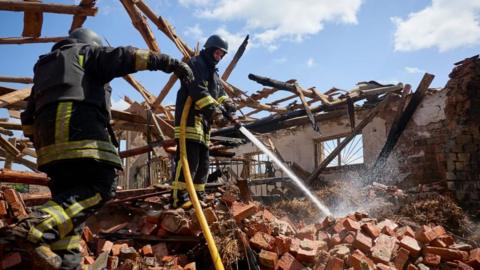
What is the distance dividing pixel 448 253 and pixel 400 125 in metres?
6.38

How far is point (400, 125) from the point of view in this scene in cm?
939

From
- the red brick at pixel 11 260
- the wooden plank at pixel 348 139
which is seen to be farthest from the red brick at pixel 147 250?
the wooden plank at pixel 348 139

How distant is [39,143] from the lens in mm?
2471

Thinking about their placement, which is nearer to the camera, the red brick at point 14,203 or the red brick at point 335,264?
the red brick at point 335,264

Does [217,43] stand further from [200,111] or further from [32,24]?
[32,24]

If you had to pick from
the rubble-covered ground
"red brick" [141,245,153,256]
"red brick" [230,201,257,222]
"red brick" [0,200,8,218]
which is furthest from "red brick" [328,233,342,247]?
"red brick" [0,200,8,218]

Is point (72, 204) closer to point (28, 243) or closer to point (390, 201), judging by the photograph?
point (28, 243)

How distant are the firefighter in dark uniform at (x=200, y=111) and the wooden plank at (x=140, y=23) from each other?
175 centimetres

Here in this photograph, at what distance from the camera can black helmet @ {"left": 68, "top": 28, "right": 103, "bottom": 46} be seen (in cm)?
279

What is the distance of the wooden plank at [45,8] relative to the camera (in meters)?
4.15

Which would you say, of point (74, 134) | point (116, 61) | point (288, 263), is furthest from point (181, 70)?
point (288, 263)

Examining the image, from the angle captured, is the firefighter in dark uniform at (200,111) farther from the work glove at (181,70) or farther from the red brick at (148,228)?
the work glove at (181,70)

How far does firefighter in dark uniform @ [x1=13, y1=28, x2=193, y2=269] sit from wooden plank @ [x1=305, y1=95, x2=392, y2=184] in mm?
6825

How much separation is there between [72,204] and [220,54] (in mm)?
2845
